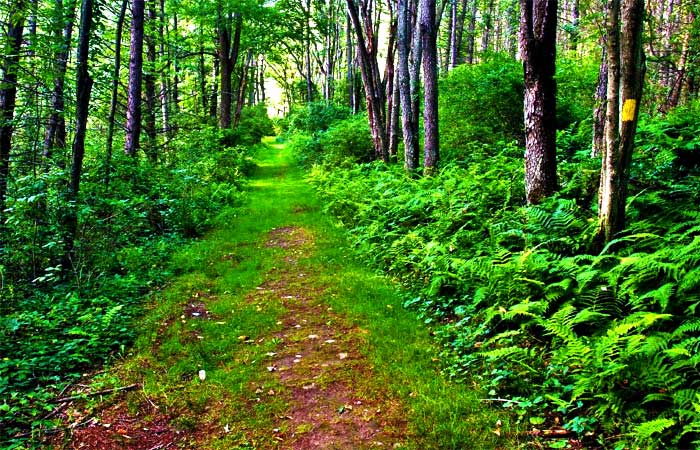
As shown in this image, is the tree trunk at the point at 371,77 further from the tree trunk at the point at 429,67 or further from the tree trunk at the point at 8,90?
the tree trunk at the point at 8,90

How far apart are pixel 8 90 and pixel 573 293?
10366 millimetres

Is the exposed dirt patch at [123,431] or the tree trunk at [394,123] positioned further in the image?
the tree trunk at [394,123]

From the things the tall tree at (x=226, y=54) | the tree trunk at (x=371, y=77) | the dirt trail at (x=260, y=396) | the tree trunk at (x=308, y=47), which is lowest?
the dirt trail at (x=260, y=396)

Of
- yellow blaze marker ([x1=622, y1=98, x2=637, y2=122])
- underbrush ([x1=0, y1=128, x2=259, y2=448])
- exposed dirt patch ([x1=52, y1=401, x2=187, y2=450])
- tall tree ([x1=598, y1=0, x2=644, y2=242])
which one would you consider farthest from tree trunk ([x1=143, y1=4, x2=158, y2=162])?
yellow blaze marker ([x1=622, y1=98, x2=637, y2=122])

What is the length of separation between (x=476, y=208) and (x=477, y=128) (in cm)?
546

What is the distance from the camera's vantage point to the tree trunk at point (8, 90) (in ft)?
23.9

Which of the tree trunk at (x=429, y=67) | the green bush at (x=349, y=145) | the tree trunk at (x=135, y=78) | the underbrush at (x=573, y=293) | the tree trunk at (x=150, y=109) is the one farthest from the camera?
the green bush at (x=349, y=145)

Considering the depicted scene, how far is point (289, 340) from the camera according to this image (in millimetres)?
5383

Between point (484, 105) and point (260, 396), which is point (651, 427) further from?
point (484, 105)

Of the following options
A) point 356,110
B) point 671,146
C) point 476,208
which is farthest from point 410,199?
point 356,110

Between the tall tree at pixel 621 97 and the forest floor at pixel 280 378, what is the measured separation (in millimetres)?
2419

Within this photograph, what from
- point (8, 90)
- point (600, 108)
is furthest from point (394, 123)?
point (8, 90)

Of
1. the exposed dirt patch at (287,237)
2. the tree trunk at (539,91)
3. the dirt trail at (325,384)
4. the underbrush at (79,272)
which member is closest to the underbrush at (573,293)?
the tree trunk at (539,91)

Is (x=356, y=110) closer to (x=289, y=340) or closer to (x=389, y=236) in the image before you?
(x=389, y=236)
